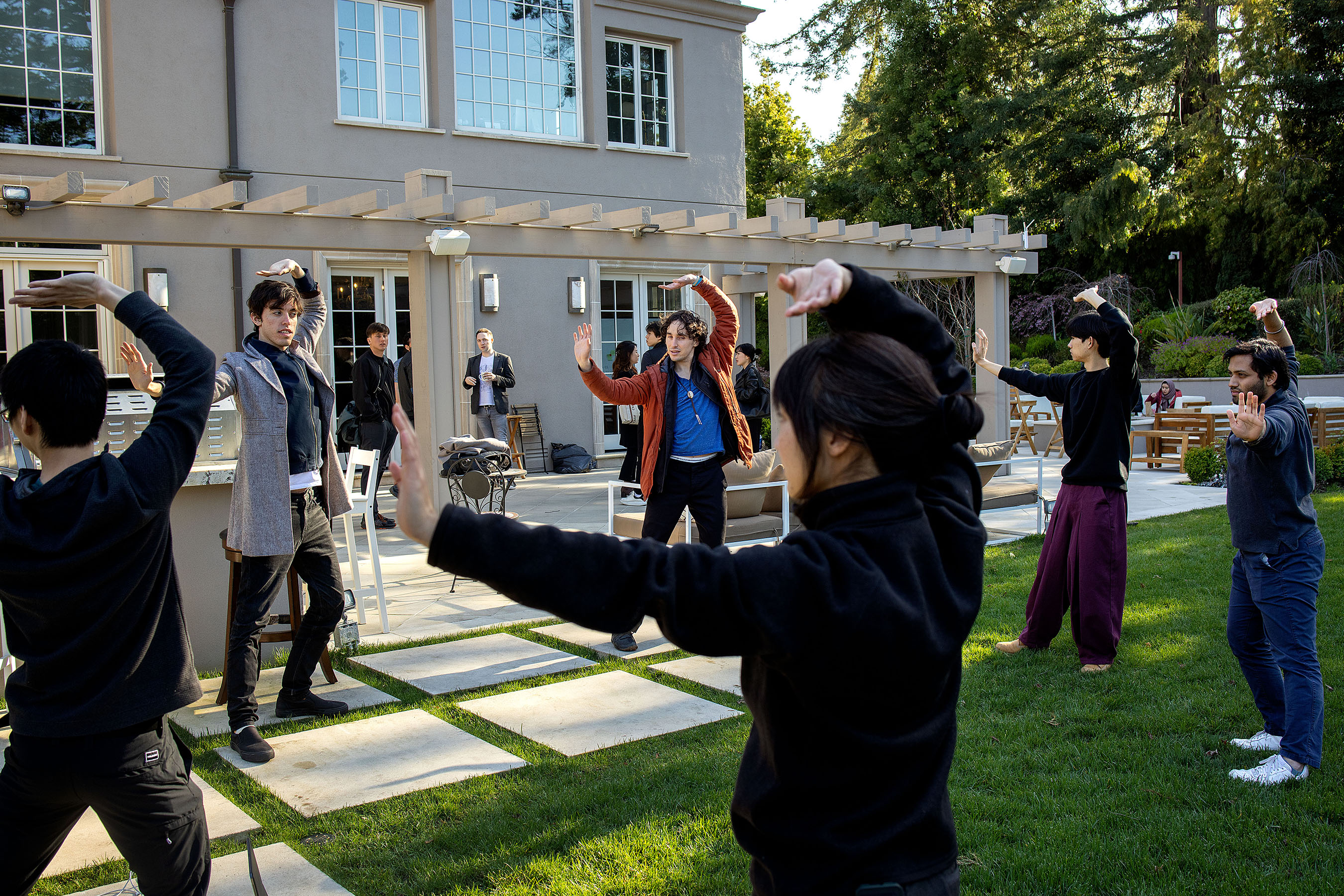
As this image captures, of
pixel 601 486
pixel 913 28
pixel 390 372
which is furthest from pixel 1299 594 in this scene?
pixel 913 28

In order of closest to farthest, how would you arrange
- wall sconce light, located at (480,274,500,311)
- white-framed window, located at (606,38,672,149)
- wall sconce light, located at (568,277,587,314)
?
wall sconce light, located at (480,274,500,311)
wall sconce light, located at (568,277,587,314)
white-framed window, located at (606,38,672,149)

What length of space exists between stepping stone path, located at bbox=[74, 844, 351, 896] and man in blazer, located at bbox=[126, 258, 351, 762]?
0.90m

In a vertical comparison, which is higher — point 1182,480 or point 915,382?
point 915,382

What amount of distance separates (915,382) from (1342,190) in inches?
930

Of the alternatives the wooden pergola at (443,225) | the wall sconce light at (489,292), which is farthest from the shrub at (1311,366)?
the wall sconce light at (489,292)

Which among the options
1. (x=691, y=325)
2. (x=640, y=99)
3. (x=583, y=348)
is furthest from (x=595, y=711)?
(x=640, y=99)

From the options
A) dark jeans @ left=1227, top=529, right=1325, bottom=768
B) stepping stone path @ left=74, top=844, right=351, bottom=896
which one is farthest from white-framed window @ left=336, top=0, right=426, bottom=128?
dark jeans @ left=1227, top=529, right=1325, bottom=768

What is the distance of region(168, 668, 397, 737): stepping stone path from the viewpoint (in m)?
4.45

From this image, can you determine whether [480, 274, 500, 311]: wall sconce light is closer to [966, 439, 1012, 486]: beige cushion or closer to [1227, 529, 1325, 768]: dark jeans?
[966, 439, 1012, 486]: beige cushion

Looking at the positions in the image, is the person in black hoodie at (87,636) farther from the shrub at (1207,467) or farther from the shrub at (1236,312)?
the shrub at (1236,312)

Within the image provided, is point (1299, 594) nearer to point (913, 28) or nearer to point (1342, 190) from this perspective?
point (1342, 190)

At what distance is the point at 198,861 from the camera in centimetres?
225

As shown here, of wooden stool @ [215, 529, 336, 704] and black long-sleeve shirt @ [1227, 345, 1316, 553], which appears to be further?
wooden stool @ [215, 529, 336, 704]

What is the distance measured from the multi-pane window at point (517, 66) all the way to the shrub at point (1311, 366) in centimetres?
1244
